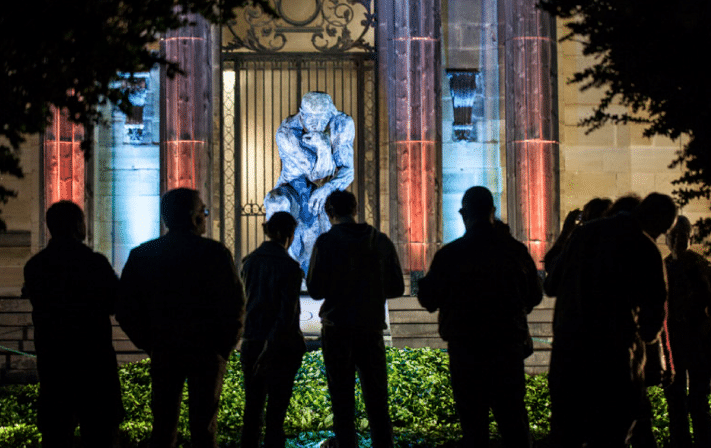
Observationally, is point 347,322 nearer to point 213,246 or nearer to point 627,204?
point 213,246

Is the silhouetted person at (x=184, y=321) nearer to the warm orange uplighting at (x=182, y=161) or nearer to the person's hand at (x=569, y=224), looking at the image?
the person's hand at (x=569, y=224)

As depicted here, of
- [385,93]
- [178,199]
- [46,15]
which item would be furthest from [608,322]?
[385,93]

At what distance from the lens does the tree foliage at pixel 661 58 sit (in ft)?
18.0

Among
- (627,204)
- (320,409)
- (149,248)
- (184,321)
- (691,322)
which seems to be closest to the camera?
(184,321)

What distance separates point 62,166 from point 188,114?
2051 mm

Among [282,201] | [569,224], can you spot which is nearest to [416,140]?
[282,201]

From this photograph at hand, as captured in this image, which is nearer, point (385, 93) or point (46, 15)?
point (46, 15)

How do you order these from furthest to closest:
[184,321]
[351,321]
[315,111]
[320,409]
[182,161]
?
[182,161] → [315,111] → [320,409] → [351,321] → [184,321]

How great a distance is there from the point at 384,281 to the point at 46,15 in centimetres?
282

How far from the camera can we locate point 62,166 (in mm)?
14766

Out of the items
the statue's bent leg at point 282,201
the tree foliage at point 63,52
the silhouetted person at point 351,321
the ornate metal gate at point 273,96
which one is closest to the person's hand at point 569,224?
the silhouetted person at point 351,321

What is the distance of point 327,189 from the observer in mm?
13555

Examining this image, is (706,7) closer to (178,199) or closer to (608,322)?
(608,322)

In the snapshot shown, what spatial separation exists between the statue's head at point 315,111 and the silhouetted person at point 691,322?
7114 mm
